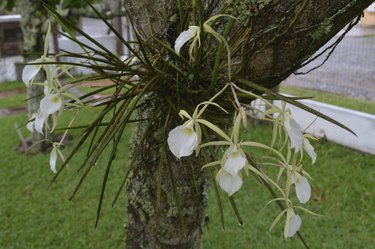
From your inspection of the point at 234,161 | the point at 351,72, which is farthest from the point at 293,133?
the point at 351,72

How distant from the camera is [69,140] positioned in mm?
5090

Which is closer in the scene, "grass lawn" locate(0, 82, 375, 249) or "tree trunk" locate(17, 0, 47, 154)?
"grass lawn" locate(0, 82, 375, 249)

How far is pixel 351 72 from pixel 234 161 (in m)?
5.99

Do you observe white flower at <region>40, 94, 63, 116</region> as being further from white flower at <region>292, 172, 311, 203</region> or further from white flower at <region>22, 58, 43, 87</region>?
white flower at <region>292, 172, 311, 203</region>

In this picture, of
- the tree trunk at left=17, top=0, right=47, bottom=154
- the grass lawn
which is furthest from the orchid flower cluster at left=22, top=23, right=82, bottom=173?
the tree trunk at left=17, top=0, right=47, bottom=154

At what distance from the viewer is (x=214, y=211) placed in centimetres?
349

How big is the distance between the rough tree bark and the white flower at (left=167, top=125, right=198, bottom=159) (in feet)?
0.83

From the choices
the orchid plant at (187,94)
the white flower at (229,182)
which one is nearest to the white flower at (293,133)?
the orchid plant at (187,94)

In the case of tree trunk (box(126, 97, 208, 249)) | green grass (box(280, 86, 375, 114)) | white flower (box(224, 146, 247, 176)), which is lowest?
green grass (box(280, 86, 375, 114))

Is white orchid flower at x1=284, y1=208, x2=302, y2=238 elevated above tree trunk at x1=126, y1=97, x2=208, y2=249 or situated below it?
above

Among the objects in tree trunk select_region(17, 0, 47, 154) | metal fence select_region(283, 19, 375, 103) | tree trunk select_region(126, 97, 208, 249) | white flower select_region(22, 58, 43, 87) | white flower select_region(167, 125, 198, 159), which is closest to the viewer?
white flower select_region(167, 125, 198, 159)

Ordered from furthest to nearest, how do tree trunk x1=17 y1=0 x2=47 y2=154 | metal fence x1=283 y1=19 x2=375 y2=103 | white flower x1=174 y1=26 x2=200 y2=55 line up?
metal fence x1=283 y1=19 x2=375 y2=103
tree trunk x1=17 y1=0 x2=47 y2=154
white flower x1=174 y1=26 x2=200 y2=55

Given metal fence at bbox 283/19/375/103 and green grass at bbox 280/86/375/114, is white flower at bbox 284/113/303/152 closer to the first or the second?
green grass at bbox 280/86/375/114

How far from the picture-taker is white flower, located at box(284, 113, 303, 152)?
31.3 inches
